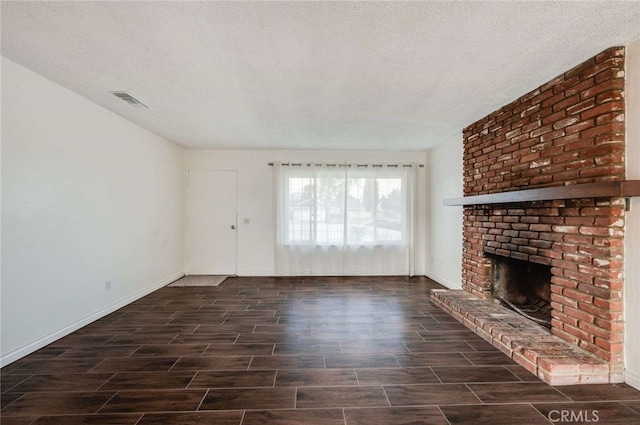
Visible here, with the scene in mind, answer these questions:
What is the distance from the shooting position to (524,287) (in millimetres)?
3195

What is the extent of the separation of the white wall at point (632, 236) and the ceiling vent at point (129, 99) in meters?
4.05

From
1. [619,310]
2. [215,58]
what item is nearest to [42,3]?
[215,58]

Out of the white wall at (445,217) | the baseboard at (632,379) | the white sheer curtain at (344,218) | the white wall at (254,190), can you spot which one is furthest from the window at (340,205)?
the baseboard at (632,379)

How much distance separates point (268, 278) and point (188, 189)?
7.13 ft

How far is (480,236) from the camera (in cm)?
355

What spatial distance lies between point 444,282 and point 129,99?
4845 millimetres

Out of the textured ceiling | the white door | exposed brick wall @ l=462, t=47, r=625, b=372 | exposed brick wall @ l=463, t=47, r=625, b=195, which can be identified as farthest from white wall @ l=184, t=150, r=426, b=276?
exposed brick wall @ l=462, t=47, r=625, b=372

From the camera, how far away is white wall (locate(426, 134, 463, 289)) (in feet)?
13.9

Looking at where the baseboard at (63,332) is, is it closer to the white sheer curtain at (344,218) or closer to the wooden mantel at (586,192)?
the white sheer curtain at (344,218)

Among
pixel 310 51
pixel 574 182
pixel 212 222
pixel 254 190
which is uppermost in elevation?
pixel 310 51

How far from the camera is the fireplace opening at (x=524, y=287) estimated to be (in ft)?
9.43

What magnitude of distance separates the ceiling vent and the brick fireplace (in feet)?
12.3

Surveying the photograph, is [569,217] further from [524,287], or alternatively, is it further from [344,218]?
[344,218]

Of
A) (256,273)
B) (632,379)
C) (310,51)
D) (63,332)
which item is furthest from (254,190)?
(632,379)
